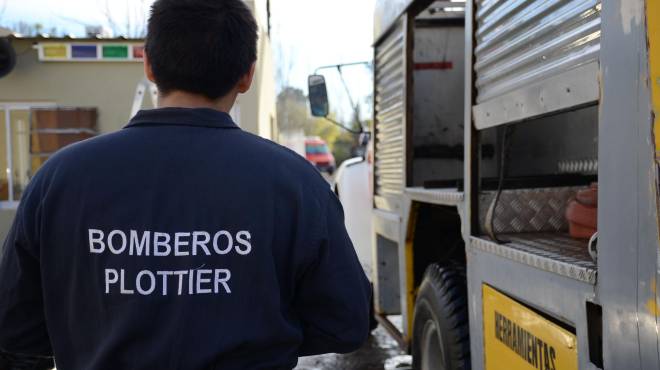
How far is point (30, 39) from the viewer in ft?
31.2

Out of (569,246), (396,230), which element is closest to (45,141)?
(396,230)

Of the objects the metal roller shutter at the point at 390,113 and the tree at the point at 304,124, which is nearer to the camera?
the metal roller shutter at the point at 390,113

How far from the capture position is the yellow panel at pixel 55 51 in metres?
9.70

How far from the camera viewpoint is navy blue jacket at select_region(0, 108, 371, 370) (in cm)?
154

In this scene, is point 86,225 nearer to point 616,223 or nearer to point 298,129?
point 616,223

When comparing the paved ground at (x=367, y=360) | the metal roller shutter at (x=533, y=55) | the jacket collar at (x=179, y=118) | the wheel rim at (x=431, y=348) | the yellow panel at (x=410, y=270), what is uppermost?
the metal roller shutter at (x=533, y=55)

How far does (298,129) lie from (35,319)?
49095mm

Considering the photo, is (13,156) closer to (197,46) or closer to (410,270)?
(410,270)

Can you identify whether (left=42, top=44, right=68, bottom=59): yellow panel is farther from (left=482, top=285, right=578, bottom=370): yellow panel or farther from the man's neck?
the man's neck

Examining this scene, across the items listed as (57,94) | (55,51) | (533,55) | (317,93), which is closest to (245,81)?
(533,55)

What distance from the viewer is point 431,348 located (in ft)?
13.5

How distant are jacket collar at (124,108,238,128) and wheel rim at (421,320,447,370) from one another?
255cm

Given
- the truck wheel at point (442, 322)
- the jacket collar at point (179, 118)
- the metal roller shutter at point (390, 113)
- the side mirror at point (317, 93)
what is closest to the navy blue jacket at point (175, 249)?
the jacket collar at point (179, 118)

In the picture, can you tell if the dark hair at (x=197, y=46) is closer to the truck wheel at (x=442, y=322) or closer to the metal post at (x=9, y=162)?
the truck wheel at (x=442, y=322)
